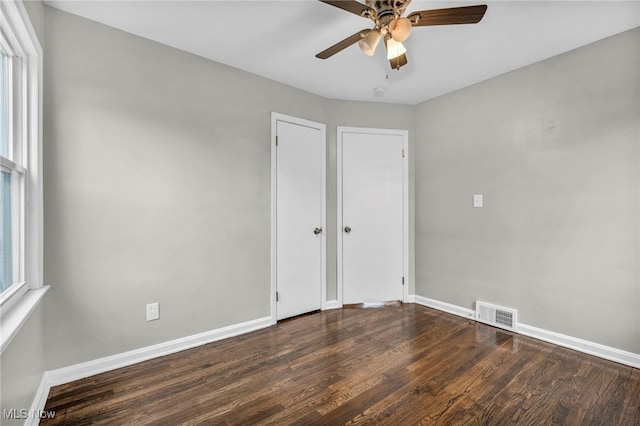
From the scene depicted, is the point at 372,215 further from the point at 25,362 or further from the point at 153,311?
the point at 25,362

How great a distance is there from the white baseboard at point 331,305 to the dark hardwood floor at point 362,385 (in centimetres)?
66

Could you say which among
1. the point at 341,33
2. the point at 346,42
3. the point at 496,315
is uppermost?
the point at 341,33

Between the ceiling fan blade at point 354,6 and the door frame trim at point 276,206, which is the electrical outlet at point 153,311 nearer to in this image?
the door frame trim at point 276,206

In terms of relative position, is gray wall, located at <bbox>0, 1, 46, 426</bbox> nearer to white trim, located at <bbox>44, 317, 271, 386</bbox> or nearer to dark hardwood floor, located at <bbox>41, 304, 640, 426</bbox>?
white trim, located at <bbox>44, 317, 271, 386</bbox>

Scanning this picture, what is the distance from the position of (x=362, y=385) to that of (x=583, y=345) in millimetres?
1884

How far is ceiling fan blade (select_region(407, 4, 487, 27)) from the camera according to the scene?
1.50m

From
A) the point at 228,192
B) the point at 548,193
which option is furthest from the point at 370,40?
the point at 548,193

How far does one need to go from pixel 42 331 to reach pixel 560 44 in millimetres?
4202

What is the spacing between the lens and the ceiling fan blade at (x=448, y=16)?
1.50 metres

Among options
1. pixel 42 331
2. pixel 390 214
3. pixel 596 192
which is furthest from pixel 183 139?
pixel 596 192

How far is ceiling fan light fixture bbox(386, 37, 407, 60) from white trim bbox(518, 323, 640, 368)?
258 cm

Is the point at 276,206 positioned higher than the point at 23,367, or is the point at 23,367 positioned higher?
the point at 276,206

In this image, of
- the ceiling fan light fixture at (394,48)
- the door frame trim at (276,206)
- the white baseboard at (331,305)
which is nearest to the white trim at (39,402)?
the door frame trim at (276,206)

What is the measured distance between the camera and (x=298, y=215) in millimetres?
3082
